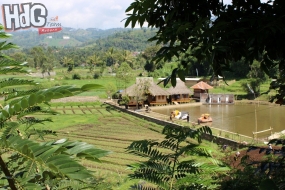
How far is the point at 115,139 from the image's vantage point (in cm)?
1373

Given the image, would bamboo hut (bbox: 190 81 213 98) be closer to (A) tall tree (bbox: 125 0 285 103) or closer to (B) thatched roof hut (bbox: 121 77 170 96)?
(B) thatched roof hut (bbox: 121 77 170 96)

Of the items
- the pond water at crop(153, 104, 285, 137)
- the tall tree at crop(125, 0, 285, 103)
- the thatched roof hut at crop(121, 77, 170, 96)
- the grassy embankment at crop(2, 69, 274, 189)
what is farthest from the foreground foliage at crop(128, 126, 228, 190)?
the thatched roof hut at crop(121, 77, 170, 96)

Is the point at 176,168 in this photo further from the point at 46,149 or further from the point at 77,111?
the point at 77,111

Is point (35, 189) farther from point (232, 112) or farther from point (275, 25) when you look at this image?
point (232, 112)

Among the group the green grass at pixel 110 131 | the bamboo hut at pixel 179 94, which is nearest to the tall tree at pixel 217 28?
the green grass at pixel 110 131

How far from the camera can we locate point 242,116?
17.8 metres

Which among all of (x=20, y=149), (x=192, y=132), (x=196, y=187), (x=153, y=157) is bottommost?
(x=196, y=187)

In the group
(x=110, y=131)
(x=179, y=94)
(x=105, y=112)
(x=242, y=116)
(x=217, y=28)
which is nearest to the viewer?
(x=217, y=28)

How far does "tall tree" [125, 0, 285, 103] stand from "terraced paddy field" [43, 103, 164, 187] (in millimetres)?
7510

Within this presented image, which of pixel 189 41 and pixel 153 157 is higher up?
pixel 189 41

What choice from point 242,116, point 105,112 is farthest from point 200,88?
point 105,112

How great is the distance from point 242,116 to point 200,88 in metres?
6.57

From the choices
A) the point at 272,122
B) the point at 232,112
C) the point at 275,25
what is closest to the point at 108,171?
the point at 275,25

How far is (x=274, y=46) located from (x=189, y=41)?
563mm
